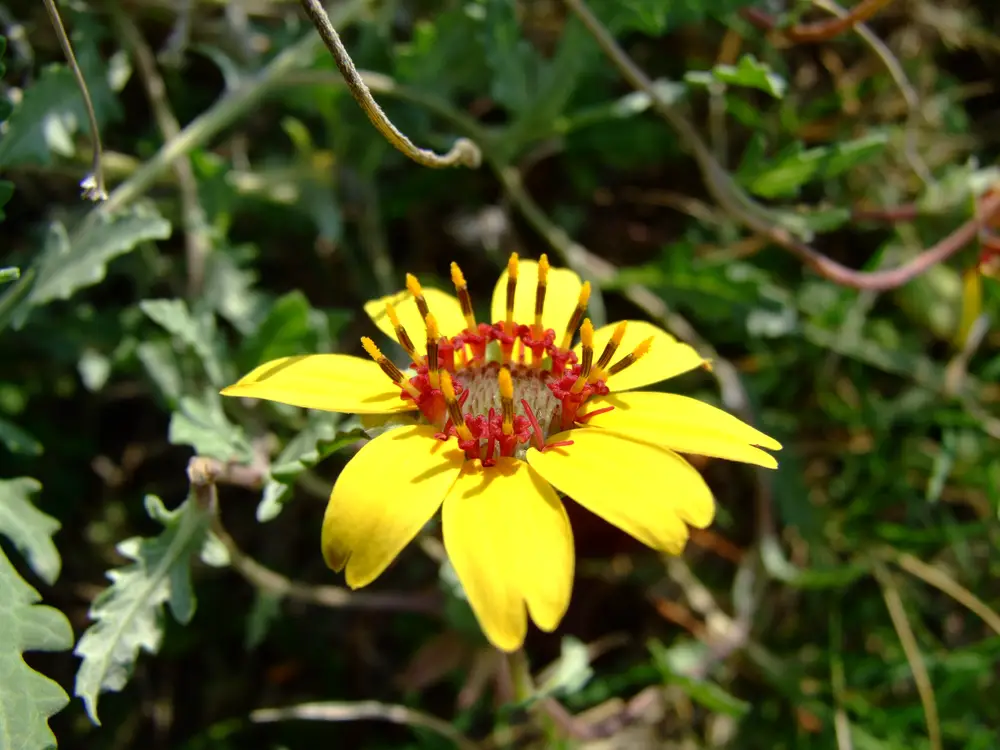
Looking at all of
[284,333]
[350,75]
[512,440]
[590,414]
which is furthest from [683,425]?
[284,333]

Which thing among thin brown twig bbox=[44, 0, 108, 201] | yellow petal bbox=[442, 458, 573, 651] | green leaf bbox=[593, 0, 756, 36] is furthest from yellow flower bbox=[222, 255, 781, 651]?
green leaf bbox=[593, 0, 756, 36]

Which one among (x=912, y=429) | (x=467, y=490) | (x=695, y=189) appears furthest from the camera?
(x=695, y=189)

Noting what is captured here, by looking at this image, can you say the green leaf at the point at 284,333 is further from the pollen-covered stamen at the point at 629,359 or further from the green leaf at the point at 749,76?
the green leaf at the point at 749,76

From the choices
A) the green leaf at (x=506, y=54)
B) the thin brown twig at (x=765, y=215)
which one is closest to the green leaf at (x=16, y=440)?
the green leaf at (x=506, y=54)

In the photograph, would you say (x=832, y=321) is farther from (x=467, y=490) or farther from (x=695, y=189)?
(x=467, y=490)

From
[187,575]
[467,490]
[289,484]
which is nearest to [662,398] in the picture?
[467,490]

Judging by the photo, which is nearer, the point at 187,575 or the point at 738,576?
the point at 187,575
